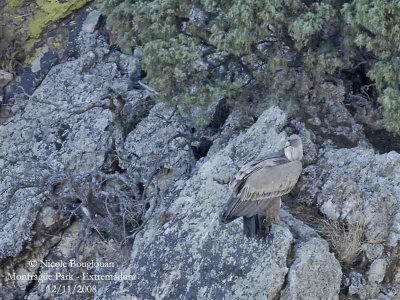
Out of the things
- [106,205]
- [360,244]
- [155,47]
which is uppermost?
[155,47]

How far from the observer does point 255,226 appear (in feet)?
30.4

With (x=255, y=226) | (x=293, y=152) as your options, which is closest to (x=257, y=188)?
(x=255, y=226)

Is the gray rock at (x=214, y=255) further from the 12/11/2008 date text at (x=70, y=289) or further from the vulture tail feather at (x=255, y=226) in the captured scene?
the 12/11/2008 date text at (x=70, y=289)

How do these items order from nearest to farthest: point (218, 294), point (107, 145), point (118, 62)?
point (218, 294) < point (107, 145) < point (118, 62)

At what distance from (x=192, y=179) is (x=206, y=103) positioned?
159cm

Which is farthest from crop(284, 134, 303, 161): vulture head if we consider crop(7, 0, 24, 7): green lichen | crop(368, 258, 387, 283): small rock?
crop(7, 0, 24, 7): green lichen

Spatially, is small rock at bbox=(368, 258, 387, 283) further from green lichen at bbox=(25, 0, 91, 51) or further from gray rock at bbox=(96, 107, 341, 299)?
green lichen at bbox=(25, 0, 91, 51)

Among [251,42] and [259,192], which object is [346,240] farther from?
[251,42]

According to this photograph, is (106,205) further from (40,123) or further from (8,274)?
(40,123)

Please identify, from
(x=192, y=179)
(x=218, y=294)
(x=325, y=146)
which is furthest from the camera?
(x=325, y=146)

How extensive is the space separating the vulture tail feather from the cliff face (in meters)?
0.11

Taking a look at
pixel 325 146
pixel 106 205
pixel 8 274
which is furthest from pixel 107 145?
pixel 325 146

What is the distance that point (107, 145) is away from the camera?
12.0 m

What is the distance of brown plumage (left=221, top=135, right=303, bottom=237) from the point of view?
30.3ft
